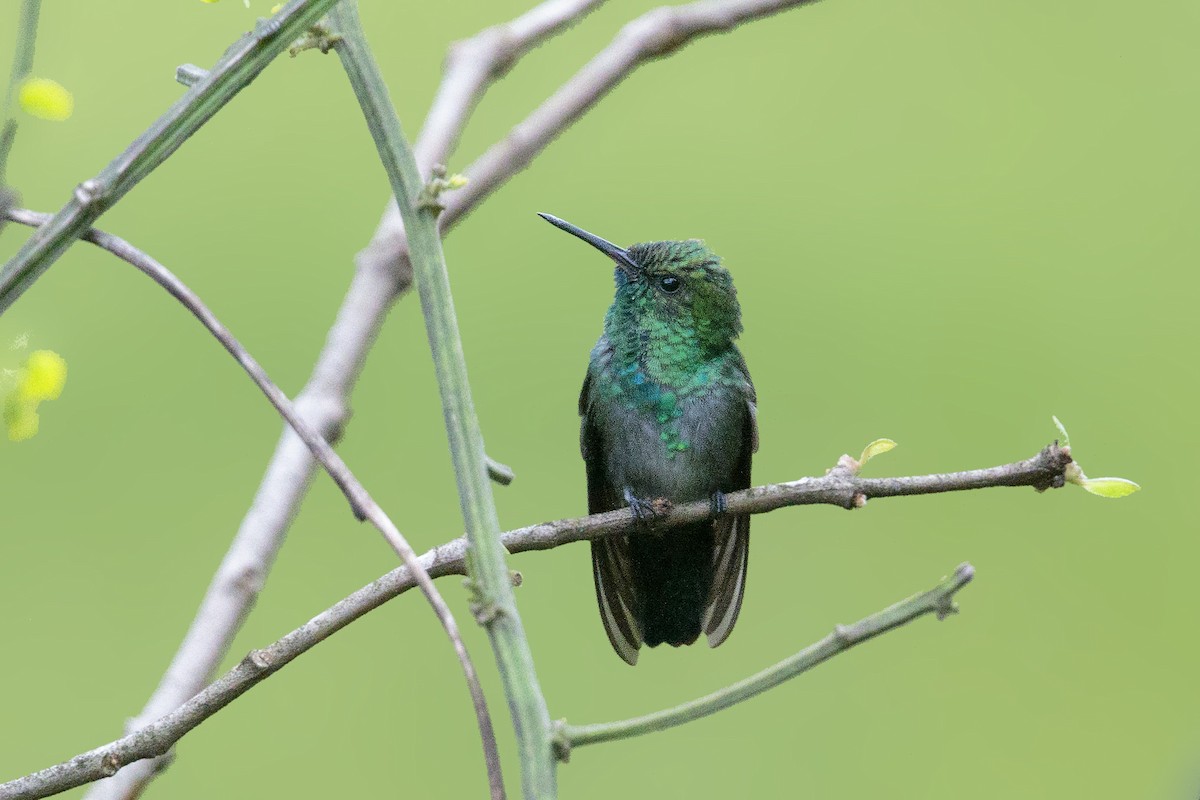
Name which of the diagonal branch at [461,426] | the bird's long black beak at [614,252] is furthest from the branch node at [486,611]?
the bird's long black beak at [614,252]

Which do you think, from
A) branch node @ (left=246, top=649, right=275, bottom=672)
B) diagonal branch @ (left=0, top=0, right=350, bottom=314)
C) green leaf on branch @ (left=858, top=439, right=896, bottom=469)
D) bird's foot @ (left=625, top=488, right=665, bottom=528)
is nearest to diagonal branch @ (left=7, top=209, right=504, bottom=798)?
diagonal branch @ (left=0, top=0, right=350, bottom=314)

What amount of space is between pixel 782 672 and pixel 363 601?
0.93 ft

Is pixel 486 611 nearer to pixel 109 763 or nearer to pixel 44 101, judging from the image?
pixel 44 101

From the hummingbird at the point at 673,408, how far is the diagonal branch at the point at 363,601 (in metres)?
0.85

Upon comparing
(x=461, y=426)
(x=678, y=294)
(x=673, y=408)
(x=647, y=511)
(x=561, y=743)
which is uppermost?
(x=678, y=294)

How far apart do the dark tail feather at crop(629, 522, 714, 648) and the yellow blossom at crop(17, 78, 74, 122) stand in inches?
50.2

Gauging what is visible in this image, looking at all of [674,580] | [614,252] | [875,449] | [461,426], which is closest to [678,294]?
[614,252]

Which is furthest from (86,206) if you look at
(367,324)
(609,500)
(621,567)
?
(609,500)

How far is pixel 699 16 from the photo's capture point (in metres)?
1.12

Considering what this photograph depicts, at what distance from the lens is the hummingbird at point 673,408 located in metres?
1.64

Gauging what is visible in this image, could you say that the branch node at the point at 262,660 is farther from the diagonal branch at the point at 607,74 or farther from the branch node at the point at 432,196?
the diagonal branch at the point at 607,74

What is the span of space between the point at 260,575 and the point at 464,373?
1.76ft

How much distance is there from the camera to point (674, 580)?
166 centimetres

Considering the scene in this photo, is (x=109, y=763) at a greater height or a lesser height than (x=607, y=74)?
lesser
